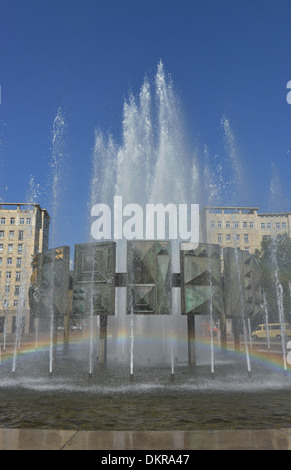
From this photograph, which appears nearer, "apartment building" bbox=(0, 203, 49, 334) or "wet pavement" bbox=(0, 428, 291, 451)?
"wet pavement" bbox=(0, 428, 291, 451)

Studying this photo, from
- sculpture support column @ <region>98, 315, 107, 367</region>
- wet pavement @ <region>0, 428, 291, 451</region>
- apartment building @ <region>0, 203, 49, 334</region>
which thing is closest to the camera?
wet pavement @ <region>0, 428, 291, 451</region>

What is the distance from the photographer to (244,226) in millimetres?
88188

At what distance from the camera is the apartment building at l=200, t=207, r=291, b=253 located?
270 feet

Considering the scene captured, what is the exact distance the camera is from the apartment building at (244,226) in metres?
82.3

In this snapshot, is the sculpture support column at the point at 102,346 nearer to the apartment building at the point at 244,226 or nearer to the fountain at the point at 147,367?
the fountain at the point at 147,367

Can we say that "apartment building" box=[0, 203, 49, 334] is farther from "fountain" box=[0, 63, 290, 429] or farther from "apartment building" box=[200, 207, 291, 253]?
"fountain" box=[0, 63, 290, 429]

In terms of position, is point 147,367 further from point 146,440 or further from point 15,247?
point 15,247

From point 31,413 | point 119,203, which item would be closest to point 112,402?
point 31,413

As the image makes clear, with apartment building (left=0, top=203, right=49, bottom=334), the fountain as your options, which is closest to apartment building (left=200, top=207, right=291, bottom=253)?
apartment building (left=0, top=203, right=49, bottom=334)

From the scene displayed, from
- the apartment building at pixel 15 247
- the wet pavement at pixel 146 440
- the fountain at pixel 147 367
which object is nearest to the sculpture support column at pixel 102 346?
the fountain at pixel 147 367

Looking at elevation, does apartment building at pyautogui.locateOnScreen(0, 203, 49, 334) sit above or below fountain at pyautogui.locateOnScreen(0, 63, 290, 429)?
above

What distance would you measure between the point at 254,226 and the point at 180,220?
189 ft
